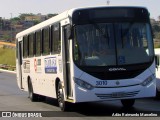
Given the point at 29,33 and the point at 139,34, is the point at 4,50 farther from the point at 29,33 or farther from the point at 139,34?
the point at 139,34

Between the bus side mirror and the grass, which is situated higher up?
the bus side mirror

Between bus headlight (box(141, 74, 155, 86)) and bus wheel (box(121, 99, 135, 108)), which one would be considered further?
bus wheel (box(121, 99, 135, 108))

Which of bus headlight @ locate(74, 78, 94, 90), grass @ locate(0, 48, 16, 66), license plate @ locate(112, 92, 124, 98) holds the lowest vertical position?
grass @ locate(0, 48, 16, 66)

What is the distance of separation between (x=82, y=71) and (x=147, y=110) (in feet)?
8.66

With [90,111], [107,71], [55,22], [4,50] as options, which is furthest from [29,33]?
[4,50]

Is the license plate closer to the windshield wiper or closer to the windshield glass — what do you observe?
the windshield glass

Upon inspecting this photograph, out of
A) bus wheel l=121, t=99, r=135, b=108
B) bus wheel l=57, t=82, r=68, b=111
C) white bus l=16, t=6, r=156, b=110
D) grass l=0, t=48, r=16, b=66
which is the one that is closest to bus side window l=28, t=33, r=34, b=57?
bus wheel l=57, t=82, r=68, b=111

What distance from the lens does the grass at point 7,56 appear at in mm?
89606

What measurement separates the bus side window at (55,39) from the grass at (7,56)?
72013 mm

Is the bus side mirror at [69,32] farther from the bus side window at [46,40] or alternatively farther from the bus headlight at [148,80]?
the bus side window at [46,40]

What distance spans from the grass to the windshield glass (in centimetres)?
7448

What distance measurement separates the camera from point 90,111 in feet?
50.1

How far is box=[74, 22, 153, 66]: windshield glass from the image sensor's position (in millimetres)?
13656

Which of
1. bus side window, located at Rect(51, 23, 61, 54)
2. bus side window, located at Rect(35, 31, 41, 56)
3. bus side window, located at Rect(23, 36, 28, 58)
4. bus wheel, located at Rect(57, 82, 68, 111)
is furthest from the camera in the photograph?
bus side window, located at Rect(23, 36, 28, 58)
